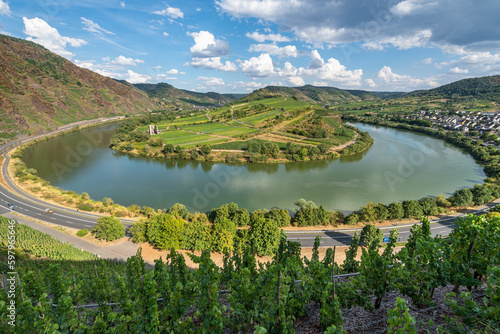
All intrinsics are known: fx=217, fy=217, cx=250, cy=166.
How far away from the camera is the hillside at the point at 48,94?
92312mm

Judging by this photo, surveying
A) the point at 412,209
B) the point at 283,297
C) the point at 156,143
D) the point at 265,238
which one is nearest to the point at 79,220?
the point at 265,238

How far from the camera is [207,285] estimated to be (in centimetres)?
691

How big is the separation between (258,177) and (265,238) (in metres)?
28.0

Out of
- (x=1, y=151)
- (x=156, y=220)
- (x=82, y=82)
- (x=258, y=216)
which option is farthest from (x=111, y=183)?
(x=82, y=82)

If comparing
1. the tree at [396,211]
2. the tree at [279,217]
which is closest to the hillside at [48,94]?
the tree at [279,217]

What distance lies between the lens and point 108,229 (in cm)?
2644

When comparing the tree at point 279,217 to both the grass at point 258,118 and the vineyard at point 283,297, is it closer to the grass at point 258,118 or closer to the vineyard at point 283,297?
the vineyard at point 283,297

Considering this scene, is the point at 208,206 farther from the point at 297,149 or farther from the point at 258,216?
the point at 297,149

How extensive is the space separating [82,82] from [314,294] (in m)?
214

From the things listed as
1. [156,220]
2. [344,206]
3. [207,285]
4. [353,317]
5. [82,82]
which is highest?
[82,82]

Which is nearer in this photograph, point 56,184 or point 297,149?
point 56,184

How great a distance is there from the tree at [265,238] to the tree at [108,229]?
16576mm

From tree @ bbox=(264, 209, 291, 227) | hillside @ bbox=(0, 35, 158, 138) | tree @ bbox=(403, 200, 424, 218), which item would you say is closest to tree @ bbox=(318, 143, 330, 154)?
tree @ bbox=(403, 200, 424, 218)

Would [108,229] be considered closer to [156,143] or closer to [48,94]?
[156,143]
